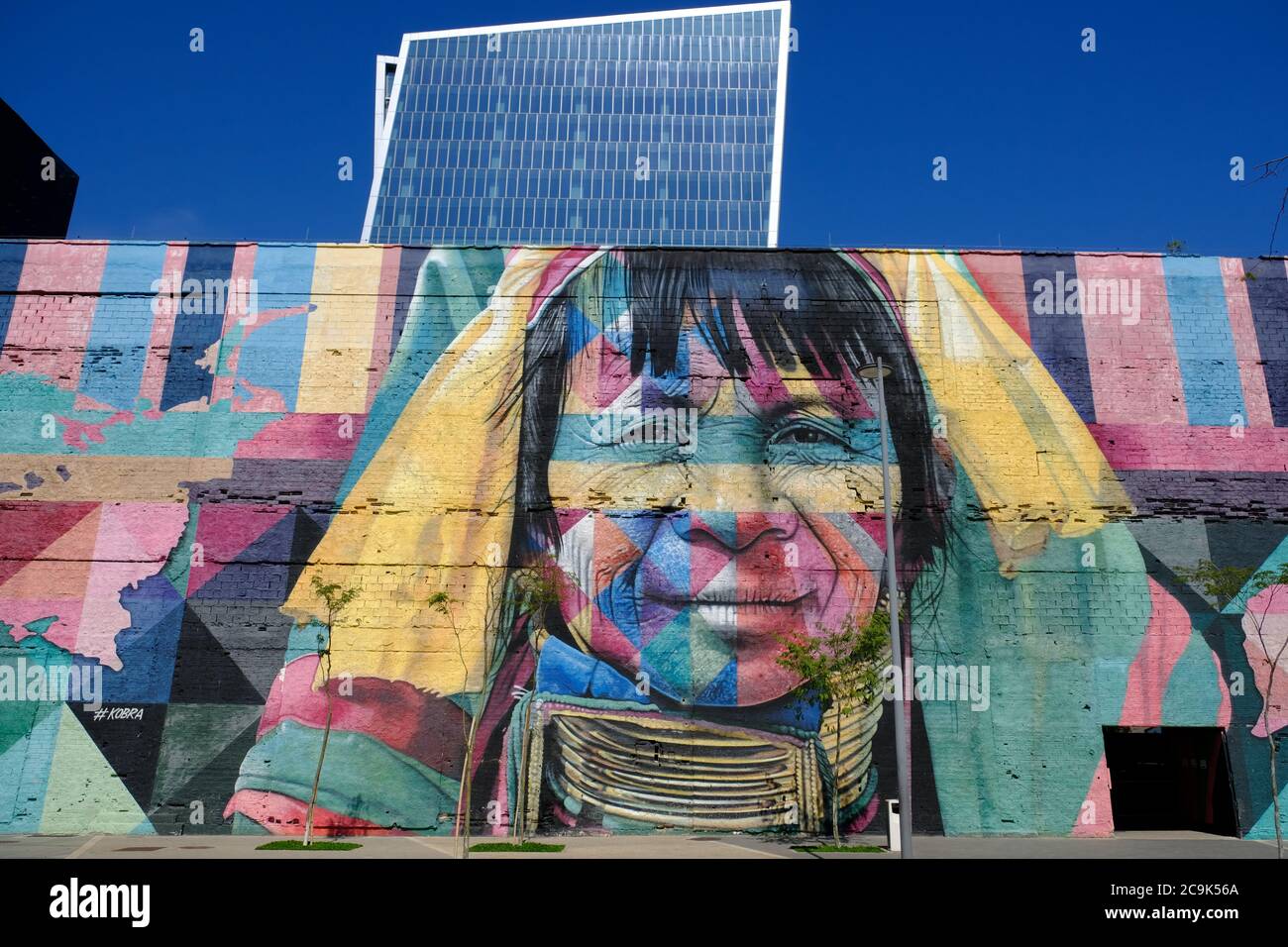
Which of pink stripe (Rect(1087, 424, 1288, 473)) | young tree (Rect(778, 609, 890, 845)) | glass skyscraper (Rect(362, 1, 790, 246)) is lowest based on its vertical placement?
young tree (Rect(778, 609, 890, 845))

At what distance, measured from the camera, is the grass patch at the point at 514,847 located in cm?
1617

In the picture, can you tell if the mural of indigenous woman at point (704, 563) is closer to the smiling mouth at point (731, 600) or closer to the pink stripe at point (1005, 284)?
the smiling mouth at point (731, 600)

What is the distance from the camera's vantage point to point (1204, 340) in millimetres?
21031

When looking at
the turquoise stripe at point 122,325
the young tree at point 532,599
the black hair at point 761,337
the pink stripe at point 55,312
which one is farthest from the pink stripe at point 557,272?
the pink stripe at point 55,312

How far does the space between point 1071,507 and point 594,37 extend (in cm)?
6658

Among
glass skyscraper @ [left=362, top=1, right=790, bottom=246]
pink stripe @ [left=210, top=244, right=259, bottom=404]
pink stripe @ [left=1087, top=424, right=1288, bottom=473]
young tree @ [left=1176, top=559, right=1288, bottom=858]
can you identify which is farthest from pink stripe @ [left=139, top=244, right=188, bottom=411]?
glass skyscraper @ [left=362, top=1, right=790, bottom=246]

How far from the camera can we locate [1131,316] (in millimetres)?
21172

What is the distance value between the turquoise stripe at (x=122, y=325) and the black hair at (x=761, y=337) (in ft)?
29.0

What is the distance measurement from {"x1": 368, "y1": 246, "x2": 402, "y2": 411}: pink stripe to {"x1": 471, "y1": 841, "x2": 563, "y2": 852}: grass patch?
9618mm

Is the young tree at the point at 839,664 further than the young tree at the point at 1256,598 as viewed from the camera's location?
No

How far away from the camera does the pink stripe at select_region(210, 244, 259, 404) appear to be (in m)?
20.5

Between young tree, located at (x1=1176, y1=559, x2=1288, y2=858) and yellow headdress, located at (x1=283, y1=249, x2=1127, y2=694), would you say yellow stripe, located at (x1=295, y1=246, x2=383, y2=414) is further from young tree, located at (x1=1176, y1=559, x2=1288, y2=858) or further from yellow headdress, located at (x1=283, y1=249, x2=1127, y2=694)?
young tree, located at (x1=1176, y1=559, x2=1288, y2=858)
